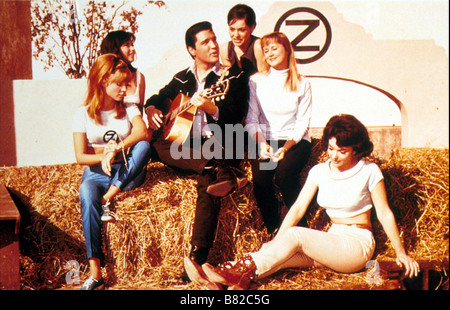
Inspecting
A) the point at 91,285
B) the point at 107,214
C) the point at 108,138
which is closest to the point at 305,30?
the point at 108,138

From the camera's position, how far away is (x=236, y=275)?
3268 mm

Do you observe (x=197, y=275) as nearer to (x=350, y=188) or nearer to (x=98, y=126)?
(x=350, y=188)

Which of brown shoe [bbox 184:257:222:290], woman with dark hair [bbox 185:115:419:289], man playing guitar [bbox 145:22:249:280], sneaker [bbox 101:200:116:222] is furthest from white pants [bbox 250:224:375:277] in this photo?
sneaker [bbox 101:200:116:222]

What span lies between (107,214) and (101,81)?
1076 millimetres

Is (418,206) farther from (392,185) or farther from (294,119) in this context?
(294,119)

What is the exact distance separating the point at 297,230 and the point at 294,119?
0.97 m

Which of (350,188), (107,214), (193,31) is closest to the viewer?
(350,188)

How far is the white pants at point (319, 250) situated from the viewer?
10.8 feet

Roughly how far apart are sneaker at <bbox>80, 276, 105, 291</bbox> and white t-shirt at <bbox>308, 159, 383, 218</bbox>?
180 cm

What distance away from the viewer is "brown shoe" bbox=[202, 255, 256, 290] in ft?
10.7

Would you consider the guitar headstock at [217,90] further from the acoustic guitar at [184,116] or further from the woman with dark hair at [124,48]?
the woman with dark hair at [124,48]

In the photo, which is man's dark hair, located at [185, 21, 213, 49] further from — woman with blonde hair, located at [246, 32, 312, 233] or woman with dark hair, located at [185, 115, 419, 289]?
woman with dark hair, located at [185, 115, 419, 289]

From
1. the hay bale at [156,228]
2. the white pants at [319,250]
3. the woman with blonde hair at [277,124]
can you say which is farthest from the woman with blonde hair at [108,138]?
the white pants at [319,250]

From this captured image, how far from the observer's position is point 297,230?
132 inches
